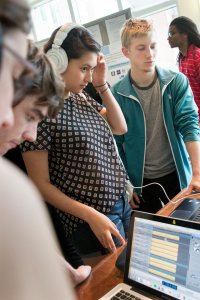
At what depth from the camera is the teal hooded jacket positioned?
1824 millimetres

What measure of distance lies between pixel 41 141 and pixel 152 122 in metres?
0.85

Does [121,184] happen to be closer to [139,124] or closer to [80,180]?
[80,180]

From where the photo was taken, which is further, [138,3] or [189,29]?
[138,3]

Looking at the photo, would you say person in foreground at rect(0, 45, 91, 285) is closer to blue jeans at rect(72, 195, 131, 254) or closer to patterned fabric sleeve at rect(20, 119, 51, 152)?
patterned fabric sleeve at rect(20, 119, 51, 152)

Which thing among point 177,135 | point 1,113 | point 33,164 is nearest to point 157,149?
point 177,135

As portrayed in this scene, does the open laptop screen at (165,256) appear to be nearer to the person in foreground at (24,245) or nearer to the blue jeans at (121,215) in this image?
the blue jeans at (121,215)

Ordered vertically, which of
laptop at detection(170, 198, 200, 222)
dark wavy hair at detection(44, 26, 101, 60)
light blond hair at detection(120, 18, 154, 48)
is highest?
light blond hair at detection(120, 18, 154, 48)

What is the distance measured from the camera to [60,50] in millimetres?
1247

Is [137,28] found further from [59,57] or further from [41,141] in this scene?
[41,141]

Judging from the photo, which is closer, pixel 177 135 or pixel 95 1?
pixel 177 135

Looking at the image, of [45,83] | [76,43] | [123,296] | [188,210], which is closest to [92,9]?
[76,43]

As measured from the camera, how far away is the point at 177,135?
1.88m

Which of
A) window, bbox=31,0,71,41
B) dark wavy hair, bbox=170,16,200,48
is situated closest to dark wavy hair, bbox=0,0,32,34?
dark wavy hair, bbox=170,16,200,48

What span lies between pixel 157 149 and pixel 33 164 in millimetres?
868
